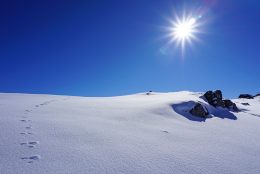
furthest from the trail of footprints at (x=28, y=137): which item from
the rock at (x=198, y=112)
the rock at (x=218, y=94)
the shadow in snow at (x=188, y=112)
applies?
the rock at (x=218, y=94)

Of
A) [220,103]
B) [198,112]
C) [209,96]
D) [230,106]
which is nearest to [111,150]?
[198,112]

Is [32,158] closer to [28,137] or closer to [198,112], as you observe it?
[28,137]

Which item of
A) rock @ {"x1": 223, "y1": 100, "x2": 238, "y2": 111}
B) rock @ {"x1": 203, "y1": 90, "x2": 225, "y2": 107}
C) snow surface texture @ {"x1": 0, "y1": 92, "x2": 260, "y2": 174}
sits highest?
rock @ {"x1": 203, "y1": 90, "x2": 225, "y2": 107}

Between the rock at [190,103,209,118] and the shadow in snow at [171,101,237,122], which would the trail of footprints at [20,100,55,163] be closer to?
the shadow in snow at [171,101,237,122]

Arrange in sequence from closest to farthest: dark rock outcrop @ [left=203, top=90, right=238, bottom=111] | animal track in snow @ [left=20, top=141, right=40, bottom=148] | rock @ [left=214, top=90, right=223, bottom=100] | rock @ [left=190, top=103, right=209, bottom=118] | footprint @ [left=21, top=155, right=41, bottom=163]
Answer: footprint @ [left=21, top=155, right=41, bottom=163], animal track in snow @ [left=20, top=141, right=40, bottom=148], rock @ [left=190, top=103, right=209, bottom=118], dark rock outcrop @ [left=203, top=90, right=238, bottom=111], rock @ [left=214, top=90, right=223, bottom=100]

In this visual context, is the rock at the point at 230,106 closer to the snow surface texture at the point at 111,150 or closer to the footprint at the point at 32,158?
the snow surface texture at the point at 111,150

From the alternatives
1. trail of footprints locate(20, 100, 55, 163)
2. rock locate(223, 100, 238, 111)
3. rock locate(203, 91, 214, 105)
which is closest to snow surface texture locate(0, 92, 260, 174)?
trail of footprints locate(20, 100, 55, 163)

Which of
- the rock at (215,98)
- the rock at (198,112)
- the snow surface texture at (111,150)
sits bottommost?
the snow surface texture at (111,150)

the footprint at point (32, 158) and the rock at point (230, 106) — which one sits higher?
the rock at point (230, 106)

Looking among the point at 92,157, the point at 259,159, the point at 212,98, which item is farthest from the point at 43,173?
the point at 212,98

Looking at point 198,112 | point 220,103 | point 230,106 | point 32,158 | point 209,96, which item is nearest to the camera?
point 32,158

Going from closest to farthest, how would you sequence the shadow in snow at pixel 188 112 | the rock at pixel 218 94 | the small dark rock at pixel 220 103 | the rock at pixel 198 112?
the shadow in snow at pixel 188 112 < the rock at pixel 198 112 < the small dark rock at pixel 220 103 < the rock at pixel 218 94

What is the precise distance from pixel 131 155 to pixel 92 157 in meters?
0.87

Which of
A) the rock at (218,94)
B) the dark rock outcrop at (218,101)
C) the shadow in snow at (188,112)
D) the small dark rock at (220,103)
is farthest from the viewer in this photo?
the rock at (218,94)
